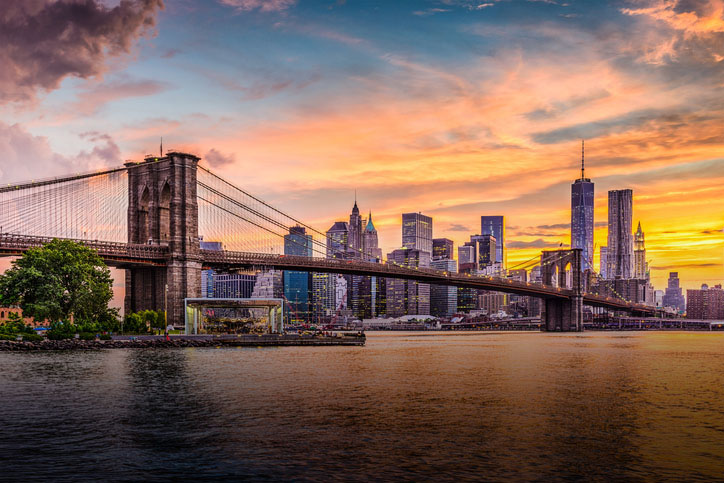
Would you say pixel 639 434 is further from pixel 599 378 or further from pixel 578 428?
pixel 599 378

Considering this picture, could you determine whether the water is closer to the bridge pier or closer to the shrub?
the shrub

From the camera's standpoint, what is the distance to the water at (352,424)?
22.2 m

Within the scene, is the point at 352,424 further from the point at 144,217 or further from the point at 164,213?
the point at 144,217

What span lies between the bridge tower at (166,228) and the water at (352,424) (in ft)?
131

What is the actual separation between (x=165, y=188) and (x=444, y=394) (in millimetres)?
71617

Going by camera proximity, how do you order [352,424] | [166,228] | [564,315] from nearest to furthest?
[352,424] → [166,228] → [564,315]

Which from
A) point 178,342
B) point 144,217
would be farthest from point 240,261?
point 178,342

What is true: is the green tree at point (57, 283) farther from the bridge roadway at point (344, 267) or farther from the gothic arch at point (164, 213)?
the bridge roadway at point (344, 267)

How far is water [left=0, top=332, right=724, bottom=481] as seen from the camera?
72.7 feet

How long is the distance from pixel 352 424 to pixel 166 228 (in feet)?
253

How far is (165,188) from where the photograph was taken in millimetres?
99938

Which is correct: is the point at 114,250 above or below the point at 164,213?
below

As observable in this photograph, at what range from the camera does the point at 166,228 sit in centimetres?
10031

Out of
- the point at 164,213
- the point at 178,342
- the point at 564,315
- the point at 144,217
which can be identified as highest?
the point at 164,213
